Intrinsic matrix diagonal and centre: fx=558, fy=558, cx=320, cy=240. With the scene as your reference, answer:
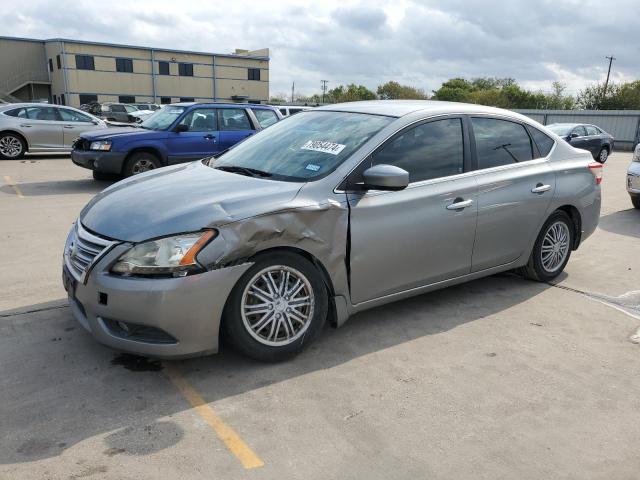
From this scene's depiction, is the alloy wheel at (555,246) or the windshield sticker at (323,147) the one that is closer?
the windshield sticker at (323,147)

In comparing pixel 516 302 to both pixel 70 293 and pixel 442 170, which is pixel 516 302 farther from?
pixel 70 293

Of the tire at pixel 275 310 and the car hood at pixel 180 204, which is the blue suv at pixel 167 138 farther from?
the tire at pixel 275 310

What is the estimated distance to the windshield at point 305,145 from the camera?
3945 mm

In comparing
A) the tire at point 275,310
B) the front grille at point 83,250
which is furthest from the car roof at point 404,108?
the front grille at point 83,250

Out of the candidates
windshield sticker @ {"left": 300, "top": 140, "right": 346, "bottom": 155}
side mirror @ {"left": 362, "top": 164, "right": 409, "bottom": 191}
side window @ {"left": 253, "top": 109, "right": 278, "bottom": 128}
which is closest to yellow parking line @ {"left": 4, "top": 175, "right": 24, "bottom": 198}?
side window @ {"left": 253, "top": 109, "right": 278, "bottom": 128}

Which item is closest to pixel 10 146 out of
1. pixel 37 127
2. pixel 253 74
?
pixel 37 127

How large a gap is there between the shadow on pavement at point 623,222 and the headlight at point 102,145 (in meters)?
8.20

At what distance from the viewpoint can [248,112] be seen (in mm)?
11227

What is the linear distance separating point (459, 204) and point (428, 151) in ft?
1.56

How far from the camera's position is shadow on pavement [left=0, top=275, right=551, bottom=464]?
2.85 metres

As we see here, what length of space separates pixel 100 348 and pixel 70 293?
0.44 metres

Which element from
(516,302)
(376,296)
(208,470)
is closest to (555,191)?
(516,302)

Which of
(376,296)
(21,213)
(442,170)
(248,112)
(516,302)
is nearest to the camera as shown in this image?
(376,296)

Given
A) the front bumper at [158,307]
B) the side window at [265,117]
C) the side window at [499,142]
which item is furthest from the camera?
the side window at [265,117]
